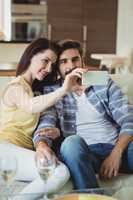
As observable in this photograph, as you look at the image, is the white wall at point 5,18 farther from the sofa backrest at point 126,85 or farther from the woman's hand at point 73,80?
the woman's hand at point 73,80

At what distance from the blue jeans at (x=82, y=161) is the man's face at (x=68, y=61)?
46cm

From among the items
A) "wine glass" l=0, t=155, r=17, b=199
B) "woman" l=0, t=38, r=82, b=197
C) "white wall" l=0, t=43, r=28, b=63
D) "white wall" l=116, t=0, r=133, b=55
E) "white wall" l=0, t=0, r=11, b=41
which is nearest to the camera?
"wine glass" l=0, t=155, r=17, b=199

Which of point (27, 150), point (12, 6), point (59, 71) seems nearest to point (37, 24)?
point (12, 6)

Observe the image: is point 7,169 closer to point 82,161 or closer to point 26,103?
point 82,161

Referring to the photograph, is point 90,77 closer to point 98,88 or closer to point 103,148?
point 98,88

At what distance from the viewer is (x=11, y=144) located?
2.08 m

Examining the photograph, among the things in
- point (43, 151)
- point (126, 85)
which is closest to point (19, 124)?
point (43, 151)

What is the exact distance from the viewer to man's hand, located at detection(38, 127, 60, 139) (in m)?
2.17

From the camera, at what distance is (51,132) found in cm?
220

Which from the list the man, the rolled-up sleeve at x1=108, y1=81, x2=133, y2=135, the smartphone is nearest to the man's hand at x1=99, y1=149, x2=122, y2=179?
the man

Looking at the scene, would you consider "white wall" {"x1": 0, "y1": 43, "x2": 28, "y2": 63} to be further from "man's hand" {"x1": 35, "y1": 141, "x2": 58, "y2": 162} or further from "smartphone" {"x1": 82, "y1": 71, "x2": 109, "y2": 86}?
"man's hand" {"x1": 35, "y1": 141, "x2": 58, "y2": 162}

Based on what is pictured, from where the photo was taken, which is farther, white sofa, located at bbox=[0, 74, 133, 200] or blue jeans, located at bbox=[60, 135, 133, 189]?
blue jeans, located at bbox=[60, 135, 133, 189]

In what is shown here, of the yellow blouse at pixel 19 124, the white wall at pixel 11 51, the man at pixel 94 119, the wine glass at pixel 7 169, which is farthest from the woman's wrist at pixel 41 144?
the white wall at pixel 11 51

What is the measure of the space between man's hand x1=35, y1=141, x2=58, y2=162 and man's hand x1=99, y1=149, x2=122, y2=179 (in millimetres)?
269
